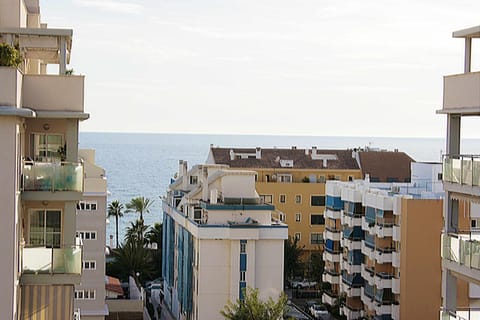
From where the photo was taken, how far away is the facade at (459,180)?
2034cm

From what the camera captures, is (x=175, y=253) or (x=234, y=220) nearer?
(x=234, y=220)

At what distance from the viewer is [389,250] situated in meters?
50.5

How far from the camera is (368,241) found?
53000mm

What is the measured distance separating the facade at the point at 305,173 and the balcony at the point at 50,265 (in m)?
56.6

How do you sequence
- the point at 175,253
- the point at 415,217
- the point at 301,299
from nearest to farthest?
the point at 415,217 < the point at 175,253 < the point at 301,299

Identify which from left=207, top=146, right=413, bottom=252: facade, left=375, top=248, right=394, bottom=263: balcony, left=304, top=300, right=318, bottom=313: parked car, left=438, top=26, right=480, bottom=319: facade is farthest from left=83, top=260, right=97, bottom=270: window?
left=207, top=146, right=413, bottom=252: facade

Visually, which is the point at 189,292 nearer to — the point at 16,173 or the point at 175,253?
the point at 175,253

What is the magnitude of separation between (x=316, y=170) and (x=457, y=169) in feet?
192

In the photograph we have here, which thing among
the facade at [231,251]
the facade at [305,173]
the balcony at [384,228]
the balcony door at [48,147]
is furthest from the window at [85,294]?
the facade at [305,173]

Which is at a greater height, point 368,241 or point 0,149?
point 0,149

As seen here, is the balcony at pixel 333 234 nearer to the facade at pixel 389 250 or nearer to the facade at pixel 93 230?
the facade at pixel 389 250

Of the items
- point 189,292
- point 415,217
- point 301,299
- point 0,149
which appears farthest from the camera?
point 301,299

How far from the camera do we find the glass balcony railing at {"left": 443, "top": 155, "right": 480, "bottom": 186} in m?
20.6

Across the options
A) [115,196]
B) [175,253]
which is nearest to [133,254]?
[175,253]
